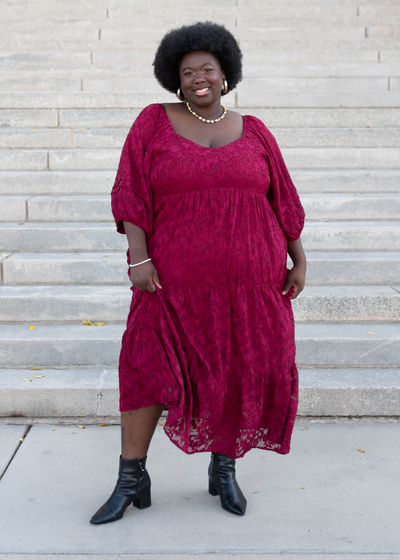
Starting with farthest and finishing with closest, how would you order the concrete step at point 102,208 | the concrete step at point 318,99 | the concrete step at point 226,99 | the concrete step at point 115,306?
the concrete step at point 318,99 → the concrete step at point 226,99 → the concrete step at point 102,208 → the concrete step at point 115,306

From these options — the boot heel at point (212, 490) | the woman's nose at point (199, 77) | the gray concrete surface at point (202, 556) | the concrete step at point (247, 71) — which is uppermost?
the concrete step at point (247, 71)

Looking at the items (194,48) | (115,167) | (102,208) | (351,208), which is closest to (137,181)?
(194,48)

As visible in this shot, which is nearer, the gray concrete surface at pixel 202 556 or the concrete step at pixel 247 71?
the gray concrete surface at pixel 202 556

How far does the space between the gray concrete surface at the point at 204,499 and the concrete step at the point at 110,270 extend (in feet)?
4.41

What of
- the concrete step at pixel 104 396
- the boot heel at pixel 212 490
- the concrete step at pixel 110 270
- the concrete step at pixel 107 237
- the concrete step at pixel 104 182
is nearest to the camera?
the boot heel at pixel 212 490

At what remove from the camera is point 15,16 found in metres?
8.88

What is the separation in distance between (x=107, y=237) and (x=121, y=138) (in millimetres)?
1576

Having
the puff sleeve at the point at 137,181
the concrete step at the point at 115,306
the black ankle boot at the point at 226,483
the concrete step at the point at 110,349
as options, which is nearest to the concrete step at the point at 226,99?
the concrete step at the point at 115,306

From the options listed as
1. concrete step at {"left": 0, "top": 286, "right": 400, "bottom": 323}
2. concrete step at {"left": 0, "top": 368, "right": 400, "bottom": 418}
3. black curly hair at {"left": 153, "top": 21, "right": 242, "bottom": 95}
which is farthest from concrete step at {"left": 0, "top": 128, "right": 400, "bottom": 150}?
black curly hair at {"left": 153, "top": 21, "right": 242, "bottom": 95}

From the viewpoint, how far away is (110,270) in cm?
464

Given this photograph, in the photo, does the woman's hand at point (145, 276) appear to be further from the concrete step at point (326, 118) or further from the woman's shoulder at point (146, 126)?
the concrete step at point (326, 118)

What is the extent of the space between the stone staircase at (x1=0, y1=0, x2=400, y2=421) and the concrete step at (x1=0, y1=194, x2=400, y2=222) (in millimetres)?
12

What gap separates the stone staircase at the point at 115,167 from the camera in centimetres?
400

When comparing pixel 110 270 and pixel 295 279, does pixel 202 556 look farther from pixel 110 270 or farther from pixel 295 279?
pixel 110 270
